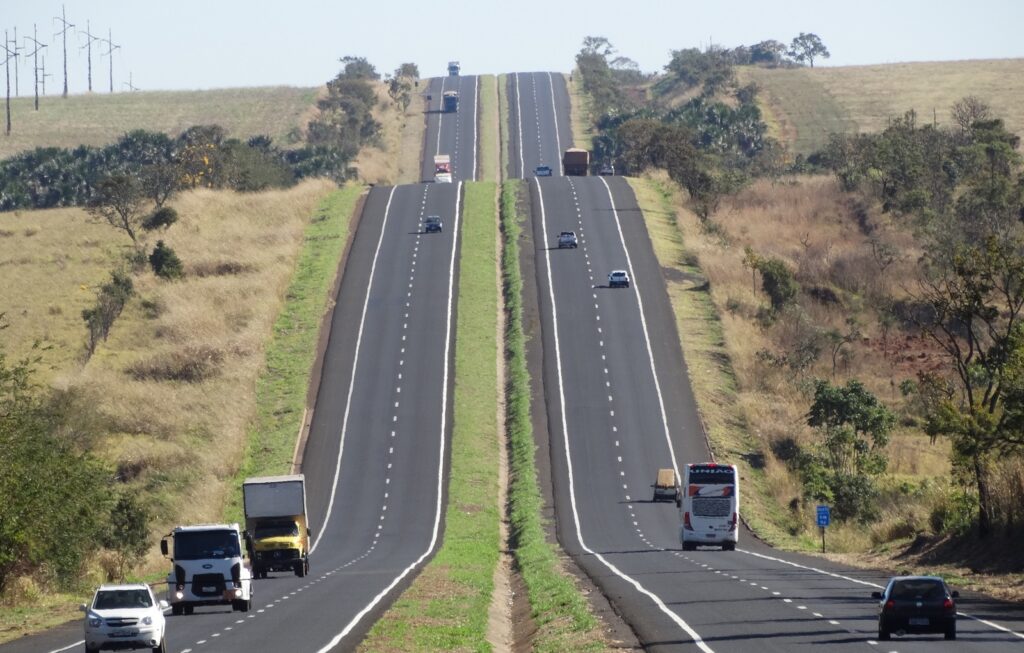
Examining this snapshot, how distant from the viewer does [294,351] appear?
311ft

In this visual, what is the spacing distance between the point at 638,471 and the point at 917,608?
47.6 m

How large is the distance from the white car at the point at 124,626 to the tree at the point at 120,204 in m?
94.8

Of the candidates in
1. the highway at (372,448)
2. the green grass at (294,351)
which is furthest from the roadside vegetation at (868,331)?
the green grass at (294,351)

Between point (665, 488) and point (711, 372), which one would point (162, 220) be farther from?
point (665, 488)

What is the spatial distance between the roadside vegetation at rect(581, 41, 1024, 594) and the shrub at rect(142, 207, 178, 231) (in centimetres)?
3803

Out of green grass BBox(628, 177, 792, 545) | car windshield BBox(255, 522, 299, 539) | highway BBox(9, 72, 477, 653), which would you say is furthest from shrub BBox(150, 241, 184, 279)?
car windshield BBox(255, 522, 299, 539)

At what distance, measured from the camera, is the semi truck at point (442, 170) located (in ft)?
494

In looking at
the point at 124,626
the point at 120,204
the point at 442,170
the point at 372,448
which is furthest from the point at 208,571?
the point at 442,170

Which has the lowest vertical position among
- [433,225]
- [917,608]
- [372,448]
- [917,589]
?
[372,448]

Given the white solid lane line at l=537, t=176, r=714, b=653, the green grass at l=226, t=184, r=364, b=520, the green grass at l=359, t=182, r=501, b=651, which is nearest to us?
the white solid lane line at l=537, t=176, r=714, b=653

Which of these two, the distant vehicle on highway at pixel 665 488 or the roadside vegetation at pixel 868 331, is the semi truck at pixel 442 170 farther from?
Answer: the distant vehicle on highway at pixel 665 488

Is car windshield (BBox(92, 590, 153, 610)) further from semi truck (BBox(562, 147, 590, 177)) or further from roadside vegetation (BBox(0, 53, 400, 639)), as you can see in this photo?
semi truck (BBox(562, 147, 590, 177))

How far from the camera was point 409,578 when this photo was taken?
49375 millimetres

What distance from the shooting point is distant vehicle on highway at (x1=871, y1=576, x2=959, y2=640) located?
29.3 m
